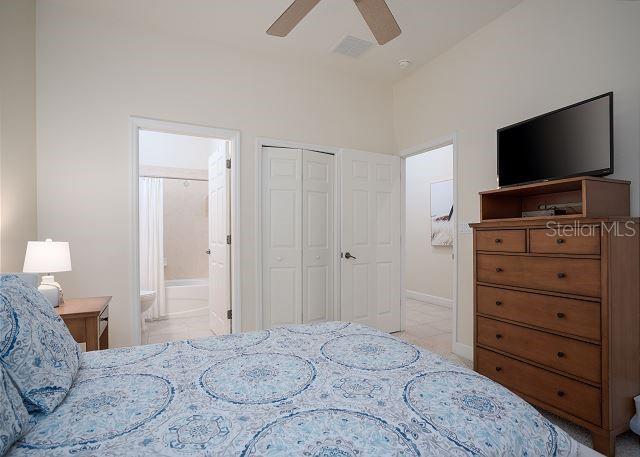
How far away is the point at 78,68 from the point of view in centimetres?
275

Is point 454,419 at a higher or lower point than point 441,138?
lower

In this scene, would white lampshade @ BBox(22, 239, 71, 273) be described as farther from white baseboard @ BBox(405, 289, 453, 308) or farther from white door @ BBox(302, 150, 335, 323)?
white baseboard @ BBox(405, 289, 453, 308)

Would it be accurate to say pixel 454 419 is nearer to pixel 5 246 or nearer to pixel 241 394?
pixel 241 394

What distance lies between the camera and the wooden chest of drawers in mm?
1756

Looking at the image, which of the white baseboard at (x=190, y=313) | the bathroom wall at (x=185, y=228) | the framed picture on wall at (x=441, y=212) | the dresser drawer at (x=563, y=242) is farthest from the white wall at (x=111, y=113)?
the framed picture on wall at (x=441, y=212)

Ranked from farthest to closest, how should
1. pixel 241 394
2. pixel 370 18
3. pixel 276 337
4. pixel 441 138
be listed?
pixel 441 138 < pixel 370 18 < pixel 276 337 < pixel 241 394

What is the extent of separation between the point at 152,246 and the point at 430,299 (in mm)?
4412

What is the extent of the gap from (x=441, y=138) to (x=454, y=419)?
123 inches

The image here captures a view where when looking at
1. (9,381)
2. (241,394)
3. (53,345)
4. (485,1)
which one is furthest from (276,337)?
(485,1)

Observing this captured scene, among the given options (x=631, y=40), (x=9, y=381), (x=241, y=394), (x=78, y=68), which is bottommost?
(x=241, y=394)

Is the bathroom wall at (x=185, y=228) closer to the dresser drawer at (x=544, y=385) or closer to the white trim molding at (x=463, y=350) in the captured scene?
the white trim molding at (x=463, y=350)

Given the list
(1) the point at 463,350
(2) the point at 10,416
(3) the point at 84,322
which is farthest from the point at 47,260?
(1) the point at 463,350

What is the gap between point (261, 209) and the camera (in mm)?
3406

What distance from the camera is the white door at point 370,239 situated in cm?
376
